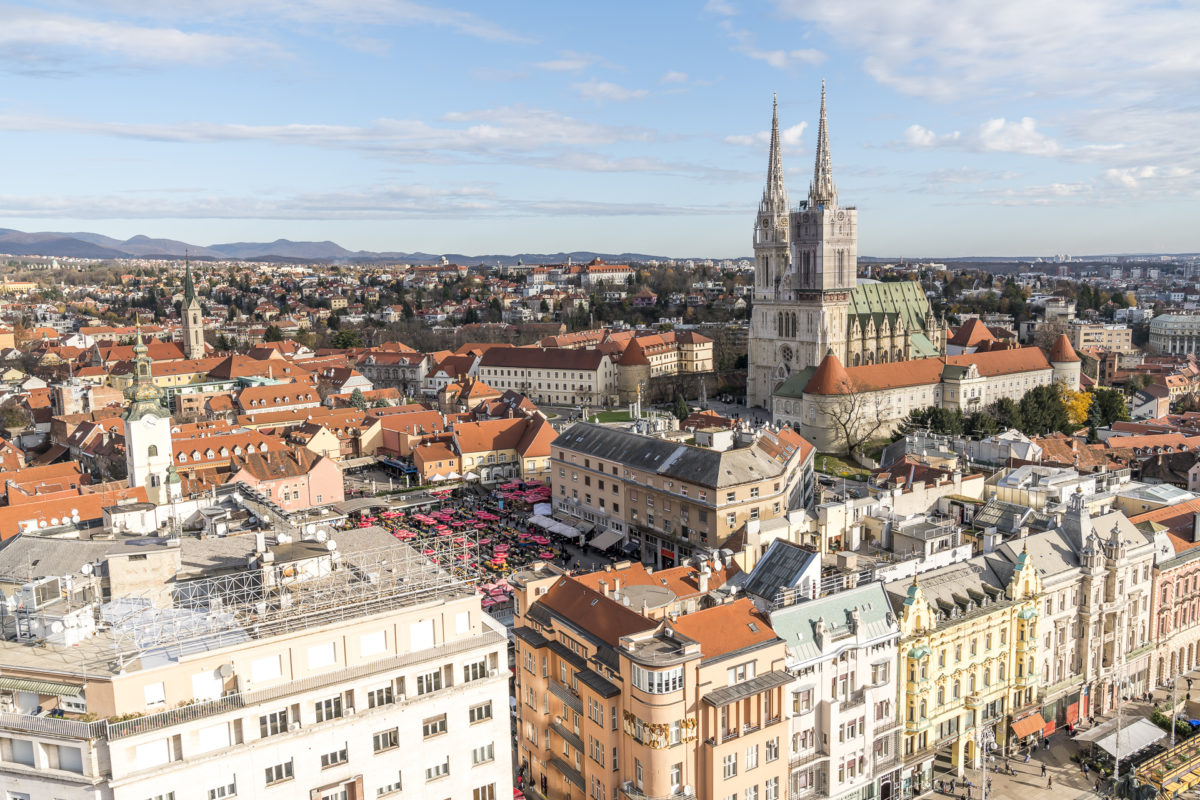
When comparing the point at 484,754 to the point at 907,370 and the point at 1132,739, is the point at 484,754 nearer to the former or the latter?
the point at 1132,739

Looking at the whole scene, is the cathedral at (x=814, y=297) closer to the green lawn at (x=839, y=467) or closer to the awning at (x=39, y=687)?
the green lawn at (x=839, y=467)

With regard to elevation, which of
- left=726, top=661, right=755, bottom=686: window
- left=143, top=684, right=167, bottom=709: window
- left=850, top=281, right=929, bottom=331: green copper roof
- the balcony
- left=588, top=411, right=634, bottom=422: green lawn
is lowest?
left=588, top=411, right=634, bottom=422: green lawn

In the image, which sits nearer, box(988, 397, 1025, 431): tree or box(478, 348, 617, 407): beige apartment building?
box(988, 397, 1025, 431): tree

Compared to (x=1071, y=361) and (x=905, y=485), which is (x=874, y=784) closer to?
(x=905, y=485)

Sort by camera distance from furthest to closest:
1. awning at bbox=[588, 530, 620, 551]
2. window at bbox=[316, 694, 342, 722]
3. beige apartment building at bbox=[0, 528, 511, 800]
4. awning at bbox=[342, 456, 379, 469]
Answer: awning at bbox=[342, 456, 379, 469]
awning at bbox=[588, 530, 620, 551]
window at bbox=[316, 694, 342, 722]
beige apartment building at bbox=[0, 528, 511, 800]

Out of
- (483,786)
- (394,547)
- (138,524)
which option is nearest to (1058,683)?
(483,786)

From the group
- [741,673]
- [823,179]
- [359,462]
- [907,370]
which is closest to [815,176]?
[823,179]

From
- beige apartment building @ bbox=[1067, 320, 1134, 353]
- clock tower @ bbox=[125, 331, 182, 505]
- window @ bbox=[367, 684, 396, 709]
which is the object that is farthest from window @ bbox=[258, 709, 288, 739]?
beige apartment building @ bbox=[1067, 320, 1134, 353]

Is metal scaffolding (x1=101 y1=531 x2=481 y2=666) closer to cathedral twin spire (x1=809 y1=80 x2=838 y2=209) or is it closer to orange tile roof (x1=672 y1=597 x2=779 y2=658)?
orange tile roof (x1=672 y1=597 x2=779 y2=658)
